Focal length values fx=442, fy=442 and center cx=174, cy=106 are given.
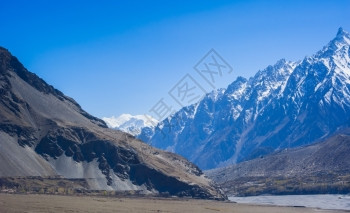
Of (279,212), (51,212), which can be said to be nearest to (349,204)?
(279,212)

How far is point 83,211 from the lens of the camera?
371ft

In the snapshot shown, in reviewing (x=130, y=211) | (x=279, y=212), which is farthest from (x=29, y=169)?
(x=279, y=212)

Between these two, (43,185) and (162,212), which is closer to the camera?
(162,212)

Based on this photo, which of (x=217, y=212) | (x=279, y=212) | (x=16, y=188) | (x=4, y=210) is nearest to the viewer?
(x=4, y=210)

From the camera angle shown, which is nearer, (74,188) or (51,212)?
(51,212)

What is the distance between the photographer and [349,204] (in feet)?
632

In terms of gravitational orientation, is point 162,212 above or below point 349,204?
below

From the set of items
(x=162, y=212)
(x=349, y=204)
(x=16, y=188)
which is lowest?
(x=16, y=188)

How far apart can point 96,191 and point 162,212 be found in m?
75.5

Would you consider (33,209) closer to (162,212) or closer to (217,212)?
(162,212)

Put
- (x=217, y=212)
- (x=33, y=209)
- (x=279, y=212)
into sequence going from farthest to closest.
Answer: (x=279, y=212) < (x=217, y=212) < (x=33, y=209)

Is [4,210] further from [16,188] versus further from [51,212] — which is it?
[16,188]

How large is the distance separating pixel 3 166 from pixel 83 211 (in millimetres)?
91306

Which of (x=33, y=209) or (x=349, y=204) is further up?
(x=349, y=204)
